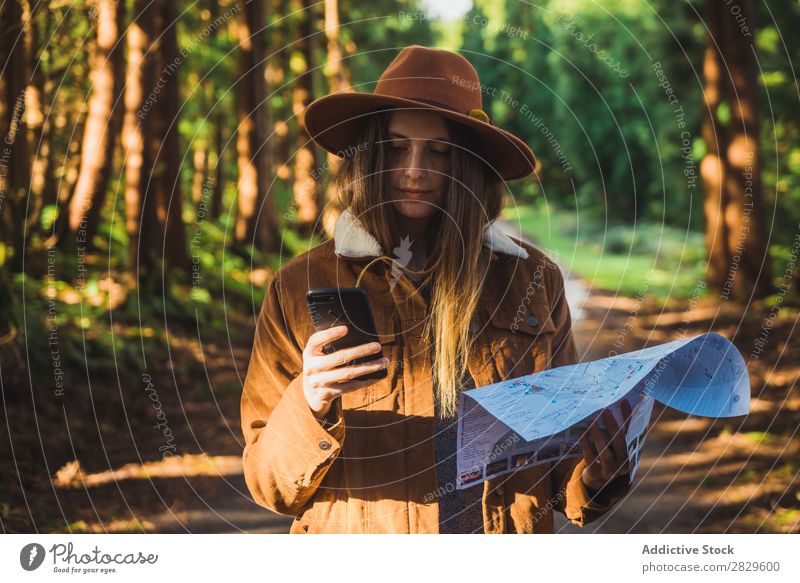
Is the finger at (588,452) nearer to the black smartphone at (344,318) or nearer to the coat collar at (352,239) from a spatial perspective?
the black smartphone at (344,318)

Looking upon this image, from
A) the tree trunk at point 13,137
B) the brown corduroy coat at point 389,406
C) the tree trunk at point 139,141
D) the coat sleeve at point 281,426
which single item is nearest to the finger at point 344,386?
the coat sleeve at point 281,426

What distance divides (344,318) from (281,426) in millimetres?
382

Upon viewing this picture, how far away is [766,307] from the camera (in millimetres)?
9734

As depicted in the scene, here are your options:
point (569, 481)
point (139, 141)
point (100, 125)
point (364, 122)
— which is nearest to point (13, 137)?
point (100, 125)

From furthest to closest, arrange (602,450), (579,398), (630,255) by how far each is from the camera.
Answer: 1. (630,255)
2. (602,450)
3. (579,398)

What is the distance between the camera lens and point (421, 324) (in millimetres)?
2445

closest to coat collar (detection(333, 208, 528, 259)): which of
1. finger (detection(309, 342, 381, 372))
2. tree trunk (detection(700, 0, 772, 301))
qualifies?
finger (detection(309, 342, 381, 372))

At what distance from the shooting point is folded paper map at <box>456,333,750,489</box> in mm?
2068

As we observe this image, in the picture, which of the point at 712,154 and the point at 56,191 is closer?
the point at 56,191

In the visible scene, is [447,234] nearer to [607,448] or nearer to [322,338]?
[322,338]
